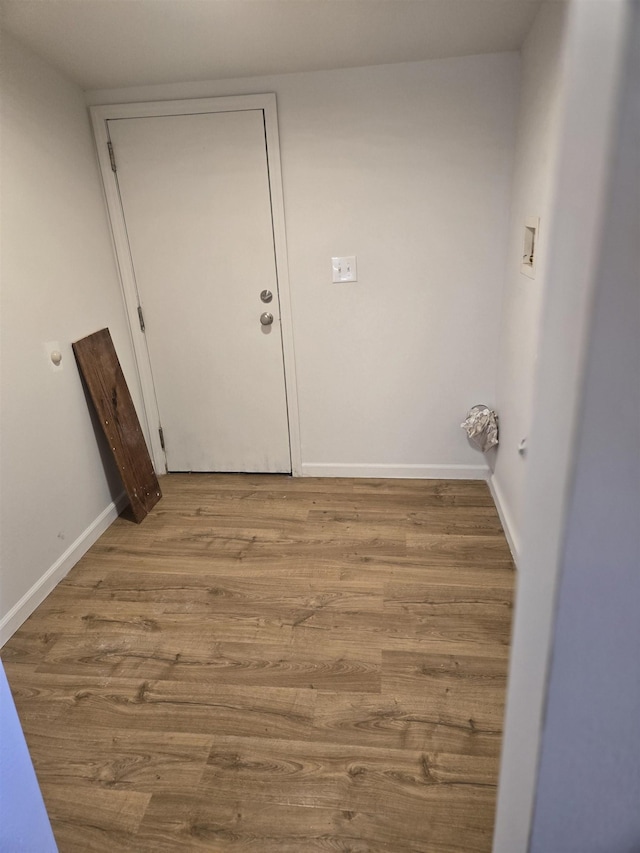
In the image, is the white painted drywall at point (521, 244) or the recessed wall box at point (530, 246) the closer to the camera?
the white painted drywall at point (521, 244)

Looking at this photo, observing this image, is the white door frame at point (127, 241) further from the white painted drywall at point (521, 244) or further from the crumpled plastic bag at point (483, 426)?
the white painted drywall at point (521, 244)

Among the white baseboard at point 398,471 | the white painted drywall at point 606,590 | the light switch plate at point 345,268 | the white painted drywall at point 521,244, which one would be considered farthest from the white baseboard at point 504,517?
the white painted drywall at point 606,590

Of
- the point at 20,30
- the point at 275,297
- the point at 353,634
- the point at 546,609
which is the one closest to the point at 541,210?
the point at 275,297

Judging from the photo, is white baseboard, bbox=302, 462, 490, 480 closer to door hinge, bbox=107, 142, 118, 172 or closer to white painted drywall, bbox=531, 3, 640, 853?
door hinge, bbox=107, 142, 118, 172

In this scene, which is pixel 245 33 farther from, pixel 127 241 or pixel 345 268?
pixel 127 241

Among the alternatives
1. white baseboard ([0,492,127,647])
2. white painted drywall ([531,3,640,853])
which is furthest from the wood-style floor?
white painted drywall ([531,3,640,853])

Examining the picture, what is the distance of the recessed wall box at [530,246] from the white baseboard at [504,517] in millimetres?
1086

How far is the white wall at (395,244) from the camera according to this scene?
2352 millimetres

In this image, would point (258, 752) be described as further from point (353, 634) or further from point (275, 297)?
point (275, 297)

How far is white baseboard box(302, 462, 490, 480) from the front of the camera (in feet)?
9.59

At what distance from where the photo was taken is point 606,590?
446 mm

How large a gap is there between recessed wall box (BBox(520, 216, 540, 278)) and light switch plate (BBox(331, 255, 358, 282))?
825 millimetres

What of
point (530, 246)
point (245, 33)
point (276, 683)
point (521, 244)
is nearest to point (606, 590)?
point (276, 683)

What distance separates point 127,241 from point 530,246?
2.00 metres
